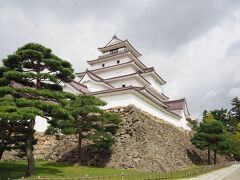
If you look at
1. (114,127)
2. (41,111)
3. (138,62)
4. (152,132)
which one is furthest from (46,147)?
(138,62)

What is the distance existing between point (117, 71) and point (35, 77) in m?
18.8

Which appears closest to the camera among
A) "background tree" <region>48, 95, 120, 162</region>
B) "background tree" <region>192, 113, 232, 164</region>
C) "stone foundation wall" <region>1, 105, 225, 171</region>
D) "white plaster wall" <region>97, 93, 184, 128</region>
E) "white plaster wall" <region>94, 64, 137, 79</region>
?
"background tree" <region>48, 95, 120, 162</region>

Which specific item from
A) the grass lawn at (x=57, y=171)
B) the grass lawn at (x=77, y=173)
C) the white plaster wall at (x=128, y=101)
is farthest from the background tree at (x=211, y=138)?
the grass lawn at (x=57, y=171)

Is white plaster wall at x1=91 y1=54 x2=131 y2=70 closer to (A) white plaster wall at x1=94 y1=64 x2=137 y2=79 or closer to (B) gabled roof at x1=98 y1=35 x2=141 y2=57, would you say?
(A) white plaster wall at x1=94 y1=64 x2=137 y2=79

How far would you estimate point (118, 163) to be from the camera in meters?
19.8

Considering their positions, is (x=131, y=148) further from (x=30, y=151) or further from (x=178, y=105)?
(x=178, y=105)

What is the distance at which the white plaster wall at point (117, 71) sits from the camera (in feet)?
109

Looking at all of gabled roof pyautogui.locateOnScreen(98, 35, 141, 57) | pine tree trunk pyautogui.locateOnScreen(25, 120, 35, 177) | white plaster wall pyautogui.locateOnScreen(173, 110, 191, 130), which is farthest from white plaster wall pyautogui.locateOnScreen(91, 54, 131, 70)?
pine tree trunk pyautogui.locateOnScreen(25, 120, 35, 177)

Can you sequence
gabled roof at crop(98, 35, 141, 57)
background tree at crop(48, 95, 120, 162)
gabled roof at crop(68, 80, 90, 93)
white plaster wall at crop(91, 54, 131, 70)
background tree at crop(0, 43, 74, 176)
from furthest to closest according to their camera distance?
1. gabled roof at crop(98, 35, 141, 57)
2. white plaster wall at crop(91, 54, 131, 70)
3. gabled roof at crop(68, 80, 90, 93)
4. background tree at crop(48, 95, 120, 162)
5. background tree at crop(0, 43, 74, 176)

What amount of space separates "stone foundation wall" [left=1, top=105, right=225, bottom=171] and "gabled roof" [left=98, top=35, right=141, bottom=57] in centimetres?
1146

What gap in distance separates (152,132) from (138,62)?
13.2m

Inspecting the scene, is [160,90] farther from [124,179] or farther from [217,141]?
[124,179]

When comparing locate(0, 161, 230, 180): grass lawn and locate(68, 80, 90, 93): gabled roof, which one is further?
locate(68, 80, 90, 93): gabled roof

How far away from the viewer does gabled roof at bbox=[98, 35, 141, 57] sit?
35.1 metres
